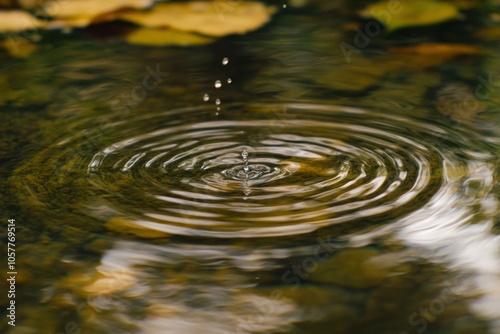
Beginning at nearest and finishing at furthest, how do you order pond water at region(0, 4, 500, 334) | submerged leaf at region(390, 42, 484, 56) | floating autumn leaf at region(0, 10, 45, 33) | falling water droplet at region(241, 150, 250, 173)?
pond water at region(0, 4, 500, 334)
falling water droplet at region(241, 150, 250, 173)
submerged leaf at region(390, 42, 484, 56)
floating autumn leaf at region(0, 10, 45, 33)

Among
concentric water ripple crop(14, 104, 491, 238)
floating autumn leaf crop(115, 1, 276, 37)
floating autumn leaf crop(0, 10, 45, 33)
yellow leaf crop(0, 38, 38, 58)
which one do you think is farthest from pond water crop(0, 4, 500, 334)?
floating autumn leaf crop(0, 10, 45, 33)

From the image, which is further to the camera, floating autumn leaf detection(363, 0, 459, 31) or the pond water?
floating autumn leaf detection(363, 0, 459, 31)

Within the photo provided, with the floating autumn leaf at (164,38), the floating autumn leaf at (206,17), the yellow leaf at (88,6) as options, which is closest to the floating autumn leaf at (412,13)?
the floating autumn leaf at (206,17)

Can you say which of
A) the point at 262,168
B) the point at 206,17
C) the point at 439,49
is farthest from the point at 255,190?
the point at 206,17

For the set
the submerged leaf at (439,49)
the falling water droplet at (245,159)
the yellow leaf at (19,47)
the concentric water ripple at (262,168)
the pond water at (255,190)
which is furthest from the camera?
the yellow leaf at (19,47)

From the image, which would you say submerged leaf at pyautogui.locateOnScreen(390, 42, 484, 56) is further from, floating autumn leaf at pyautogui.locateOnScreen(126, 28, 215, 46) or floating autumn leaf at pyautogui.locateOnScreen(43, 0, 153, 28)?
floating autumn leaf at pyautogui.locateOnScreen(43, 0, 153, 28)

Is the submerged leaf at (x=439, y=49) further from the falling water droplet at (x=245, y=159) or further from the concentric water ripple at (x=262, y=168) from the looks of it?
the falling water droplet at (x=245, y=159)
